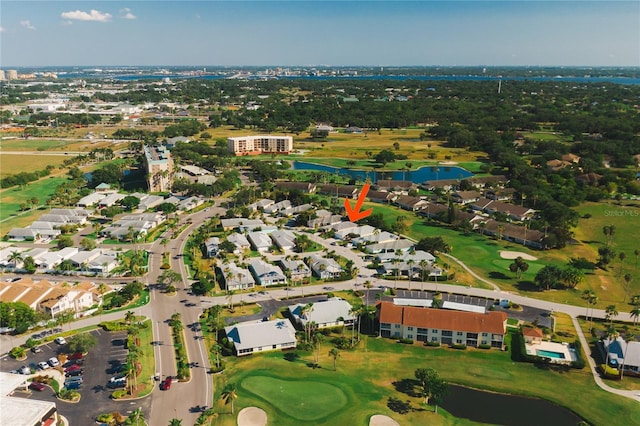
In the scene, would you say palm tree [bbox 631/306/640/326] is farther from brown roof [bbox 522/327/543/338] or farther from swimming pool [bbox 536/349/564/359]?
brown roof [bbox 522/327/543/338]

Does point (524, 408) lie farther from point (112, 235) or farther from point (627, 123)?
point (627, 123)

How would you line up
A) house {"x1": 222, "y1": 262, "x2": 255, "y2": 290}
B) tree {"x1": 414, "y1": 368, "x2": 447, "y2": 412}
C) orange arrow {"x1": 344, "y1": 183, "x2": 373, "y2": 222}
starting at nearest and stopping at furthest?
tree {"x1": 414, "y1": 368, "x2": 447, "y2": 412}, house {"x1": 222, "y1": 262, "x2": 255, "y2": 290}, orange arrow {"x1": 344, "y1": 183, "x2": 373, "y2": 222}

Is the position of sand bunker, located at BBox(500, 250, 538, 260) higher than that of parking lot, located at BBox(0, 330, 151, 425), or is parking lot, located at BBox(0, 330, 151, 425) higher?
sand bunker, located at BBox(500, 250, 538, 260)

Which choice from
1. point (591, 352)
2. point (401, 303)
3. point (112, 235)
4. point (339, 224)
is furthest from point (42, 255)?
point (591, 352)

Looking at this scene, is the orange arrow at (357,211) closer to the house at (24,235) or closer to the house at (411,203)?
the house at (411,203)

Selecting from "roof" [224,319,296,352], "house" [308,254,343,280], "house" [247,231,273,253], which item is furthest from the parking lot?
"house" [247,231,273,253]

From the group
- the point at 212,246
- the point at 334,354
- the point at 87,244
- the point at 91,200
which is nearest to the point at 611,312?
the point at 334,354

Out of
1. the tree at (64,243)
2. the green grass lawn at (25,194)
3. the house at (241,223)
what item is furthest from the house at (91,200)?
the house at (241,223)
